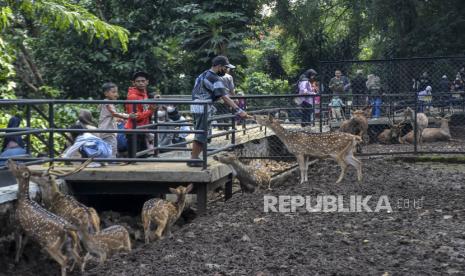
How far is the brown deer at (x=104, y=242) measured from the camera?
8758 millimetres

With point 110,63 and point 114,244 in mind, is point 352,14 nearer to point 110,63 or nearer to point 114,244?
point 110,63

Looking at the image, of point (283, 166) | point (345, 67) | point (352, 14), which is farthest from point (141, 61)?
point (352, 14)

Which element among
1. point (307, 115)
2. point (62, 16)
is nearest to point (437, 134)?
point (307, 115)

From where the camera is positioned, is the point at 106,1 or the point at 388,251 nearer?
the point at 388,251

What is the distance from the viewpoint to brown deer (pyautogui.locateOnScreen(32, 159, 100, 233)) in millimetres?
9469

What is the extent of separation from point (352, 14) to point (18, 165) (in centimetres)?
2228

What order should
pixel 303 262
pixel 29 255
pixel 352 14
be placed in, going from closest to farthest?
pixel 303 262, pixel 29 255, pixel 352 14

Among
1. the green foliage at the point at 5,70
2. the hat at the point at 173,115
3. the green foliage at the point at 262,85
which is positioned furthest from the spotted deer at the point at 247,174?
the green foliage at the point at 262,85

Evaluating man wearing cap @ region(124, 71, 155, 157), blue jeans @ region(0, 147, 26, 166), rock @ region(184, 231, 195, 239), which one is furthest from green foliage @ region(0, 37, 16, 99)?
rock @ region(184, 231, 195, 239)

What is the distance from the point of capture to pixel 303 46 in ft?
108

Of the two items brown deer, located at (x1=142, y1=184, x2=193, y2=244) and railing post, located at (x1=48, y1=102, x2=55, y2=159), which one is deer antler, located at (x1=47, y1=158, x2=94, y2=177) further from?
brown deer, located at (x1=142, y1=184, x2=193, y2=244)

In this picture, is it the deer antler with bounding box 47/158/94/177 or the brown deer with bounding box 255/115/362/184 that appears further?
the brown deer with bounding box 255/115/362/184

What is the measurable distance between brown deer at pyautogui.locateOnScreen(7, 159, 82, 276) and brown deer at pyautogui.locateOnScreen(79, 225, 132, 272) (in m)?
0.12

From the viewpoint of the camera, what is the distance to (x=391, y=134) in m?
20.8
